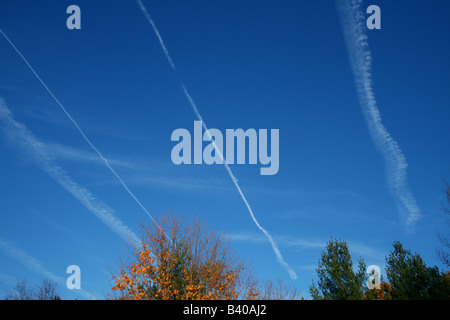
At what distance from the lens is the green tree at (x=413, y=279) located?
29.6m

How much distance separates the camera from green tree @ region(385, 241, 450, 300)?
29.6 metres

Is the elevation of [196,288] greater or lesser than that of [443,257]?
lesser

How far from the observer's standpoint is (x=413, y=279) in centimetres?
3225
